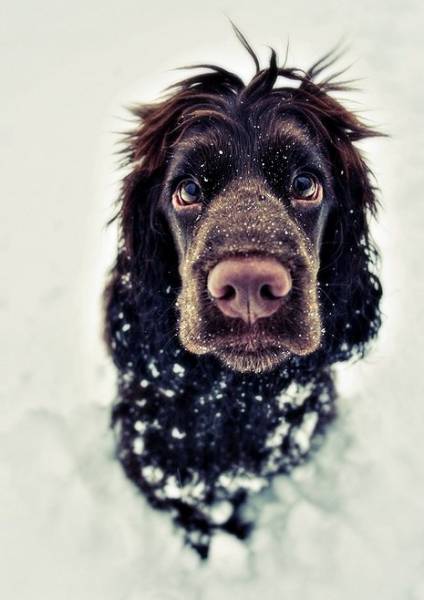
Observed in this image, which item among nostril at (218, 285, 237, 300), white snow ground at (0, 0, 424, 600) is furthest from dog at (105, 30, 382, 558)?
white snow ground at (0, 0, 424, 600)

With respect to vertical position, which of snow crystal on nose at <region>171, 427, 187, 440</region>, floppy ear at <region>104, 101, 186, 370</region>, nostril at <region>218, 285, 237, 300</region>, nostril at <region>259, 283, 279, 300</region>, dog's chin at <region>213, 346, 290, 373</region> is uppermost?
floppy ear at <region>104, 101, 186, 370</region>

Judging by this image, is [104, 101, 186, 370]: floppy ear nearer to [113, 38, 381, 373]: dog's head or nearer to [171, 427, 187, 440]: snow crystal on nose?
[113, 38, 381, 373]: dog's head

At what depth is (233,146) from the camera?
2.33 m

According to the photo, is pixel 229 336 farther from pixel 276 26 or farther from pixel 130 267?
pixel 276 26

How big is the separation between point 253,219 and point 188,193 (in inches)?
18.4

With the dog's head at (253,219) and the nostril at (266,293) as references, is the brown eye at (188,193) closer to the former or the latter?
the dog's head at (253,219)

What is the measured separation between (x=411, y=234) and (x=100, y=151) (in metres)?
2.72

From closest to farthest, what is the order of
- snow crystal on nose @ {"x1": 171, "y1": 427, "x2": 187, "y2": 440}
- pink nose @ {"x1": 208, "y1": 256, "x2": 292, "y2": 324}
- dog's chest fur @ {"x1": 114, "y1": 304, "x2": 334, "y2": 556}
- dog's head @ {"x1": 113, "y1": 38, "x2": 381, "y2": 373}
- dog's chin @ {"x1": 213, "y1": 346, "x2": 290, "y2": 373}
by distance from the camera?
1. pink nose @ {"x1": 208, "y1": 256, "x2": 292, "y2": 324}
2. dog's head @ {"x1": 113, "y1": 38, "x2": 381, "y2": 373}
3. dog's chin @ {"x1": 213, "y1": 346, "x2": 290, "y2": 373}
4. dog's chest fur @ {"x1": 114, "y1": 304, "x2": 334, "y2": 556}
5. snow crystal on nose @ {"x1": 171, "y1": 427, "x2": 187, "y2": 440}

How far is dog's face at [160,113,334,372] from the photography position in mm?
1958

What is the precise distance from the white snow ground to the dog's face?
1410 millimetres

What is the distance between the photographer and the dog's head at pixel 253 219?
2.03 meters

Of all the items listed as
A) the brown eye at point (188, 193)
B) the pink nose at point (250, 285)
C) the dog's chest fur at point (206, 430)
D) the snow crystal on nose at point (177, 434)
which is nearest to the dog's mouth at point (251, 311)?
the pink nose at point (250, 285)

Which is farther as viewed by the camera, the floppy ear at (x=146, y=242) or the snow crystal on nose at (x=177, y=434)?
the snow crystal on nose at (x=177, y=434)

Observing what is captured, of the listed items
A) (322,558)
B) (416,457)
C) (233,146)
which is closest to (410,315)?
(416,457)
